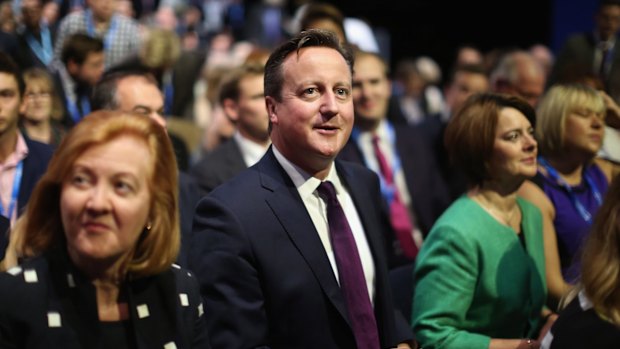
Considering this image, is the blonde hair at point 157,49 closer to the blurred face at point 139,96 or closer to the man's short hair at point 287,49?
the blurred face at point 139,96

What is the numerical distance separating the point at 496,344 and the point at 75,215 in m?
1.80

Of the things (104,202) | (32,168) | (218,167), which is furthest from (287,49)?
(218,167)

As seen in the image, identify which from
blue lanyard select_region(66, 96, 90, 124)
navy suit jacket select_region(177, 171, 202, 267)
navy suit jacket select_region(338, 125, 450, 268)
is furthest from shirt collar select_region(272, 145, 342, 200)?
blue lanyard select_region(66, 96, 90, 124)

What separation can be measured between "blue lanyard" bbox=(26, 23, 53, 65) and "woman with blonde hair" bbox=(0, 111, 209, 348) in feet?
21.5

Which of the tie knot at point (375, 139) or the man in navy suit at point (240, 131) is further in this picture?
A: the tie knot at point (375, 139)

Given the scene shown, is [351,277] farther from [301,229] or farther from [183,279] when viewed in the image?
[183,279]

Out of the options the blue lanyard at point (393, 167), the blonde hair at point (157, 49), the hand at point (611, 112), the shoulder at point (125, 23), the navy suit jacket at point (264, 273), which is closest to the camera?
the navy suit jacket at point (264, 273)

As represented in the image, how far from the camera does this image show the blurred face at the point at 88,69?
24.4 ft

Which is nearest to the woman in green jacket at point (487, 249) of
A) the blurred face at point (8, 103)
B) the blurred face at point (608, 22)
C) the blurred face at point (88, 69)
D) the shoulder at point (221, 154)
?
the shoulder at point (221, 154)

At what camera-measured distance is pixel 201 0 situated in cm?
1602

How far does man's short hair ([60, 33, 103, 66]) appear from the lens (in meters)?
7.48

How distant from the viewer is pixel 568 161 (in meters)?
4.80

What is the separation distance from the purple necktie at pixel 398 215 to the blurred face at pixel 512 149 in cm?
145

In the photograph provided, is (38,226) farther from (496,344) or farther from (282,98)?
(496,344)
